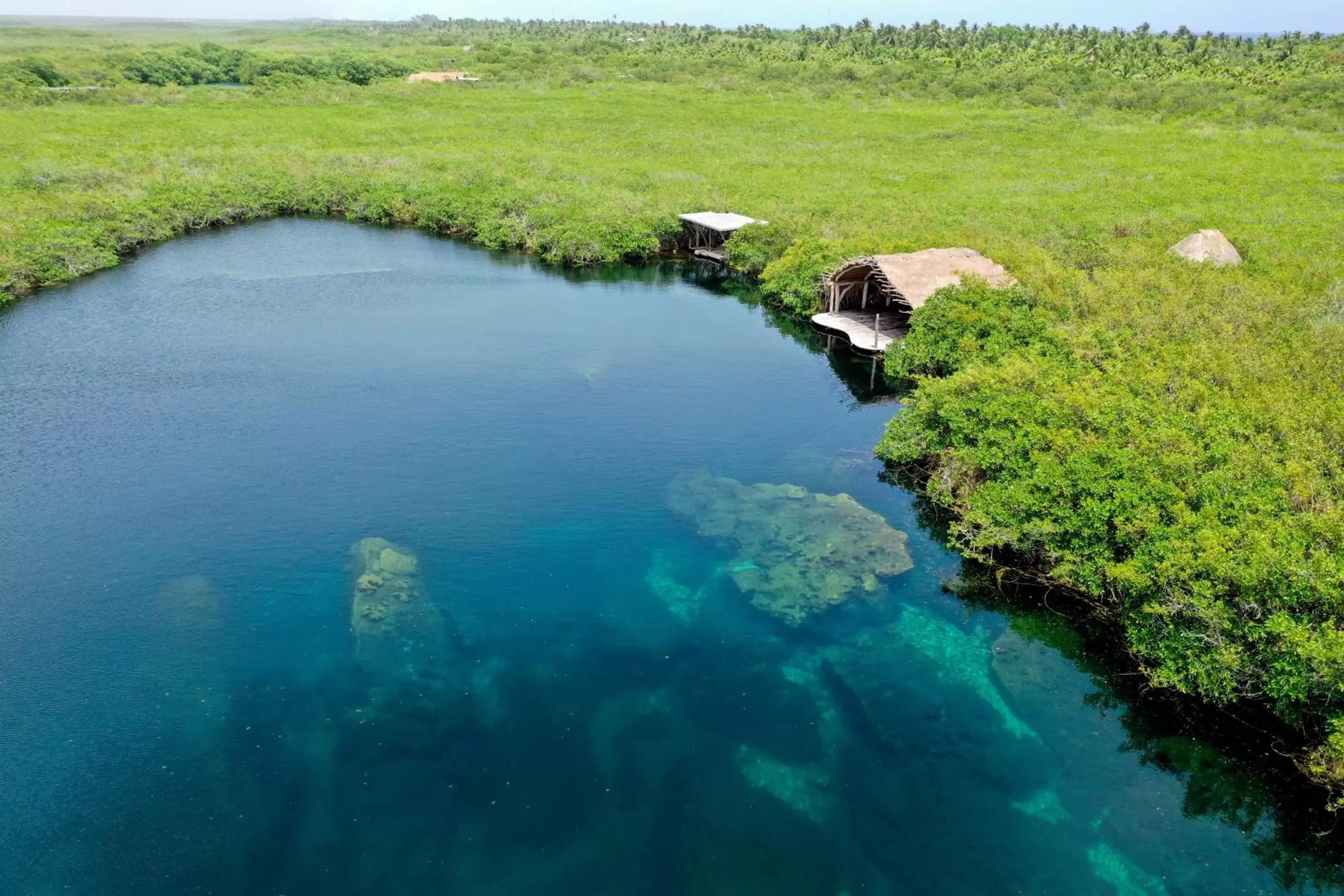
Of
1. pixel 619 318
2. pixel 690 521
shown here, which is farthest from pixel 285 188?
pixel 690 521

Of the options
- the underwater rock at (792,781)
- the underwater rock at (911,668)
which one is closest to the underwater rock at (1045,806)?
the underwater rock at (911,668)

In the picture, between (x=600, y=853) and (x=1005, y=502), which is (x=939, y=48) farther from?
(x=600, y=853)

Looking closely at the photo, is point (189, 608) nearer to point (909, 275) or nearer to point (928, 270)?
point (909, 275)

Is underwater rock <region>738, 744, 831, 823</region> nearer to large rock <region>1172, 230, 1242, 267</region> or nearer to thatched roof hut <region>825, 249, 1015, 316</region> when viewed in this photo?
thatched roof hut <region>825, 249, 1015, 316</region>

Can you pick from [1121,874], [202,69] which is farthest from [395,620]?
[202,69]

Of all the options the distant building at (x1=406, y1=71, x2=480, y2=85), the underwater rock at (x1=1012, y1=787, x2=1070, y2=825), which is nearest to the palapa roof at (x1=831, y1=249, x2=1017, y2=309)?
the underwater rock at (x1=1012, y1=787, x2=1070, y2=825)
